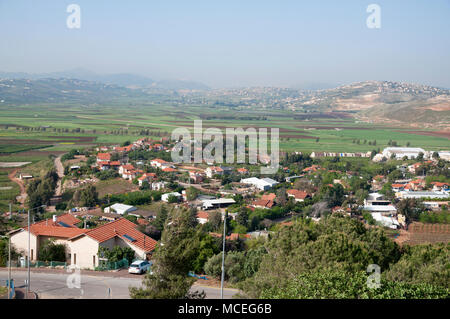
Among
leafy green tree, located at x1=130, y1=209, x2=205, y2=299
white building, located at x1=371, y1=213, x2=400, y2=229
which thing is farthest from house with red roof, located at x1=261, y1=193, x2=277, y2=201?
leafy green tree, located at x1=130, y1=209, x2=205, y2=299

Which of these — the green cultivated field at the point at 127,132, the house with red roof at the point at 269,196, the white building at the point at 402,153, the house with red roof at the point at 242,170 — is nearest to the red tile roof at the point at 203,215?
the house with red roof at the point at 269,196

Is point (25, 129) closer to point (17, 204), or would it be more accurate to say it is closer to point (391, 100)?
point (17, 204)

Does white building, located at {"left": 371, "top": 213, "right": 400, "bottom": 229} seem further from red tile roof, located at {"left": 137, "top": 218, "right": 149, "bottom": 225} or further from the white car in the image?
the white car

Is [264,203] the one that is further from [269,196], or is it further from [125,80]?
[125,80]

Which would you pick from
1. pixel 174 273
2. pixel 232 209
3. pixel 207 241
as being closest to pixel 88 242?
pixel 207 241

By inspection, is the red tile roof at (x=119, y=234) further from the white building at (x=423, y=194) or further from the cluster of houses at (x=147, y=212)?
the white building at (x=423, y=194)

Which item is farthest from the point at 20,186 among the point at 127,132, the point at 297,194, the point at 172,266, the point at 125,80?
the point at 125,80
